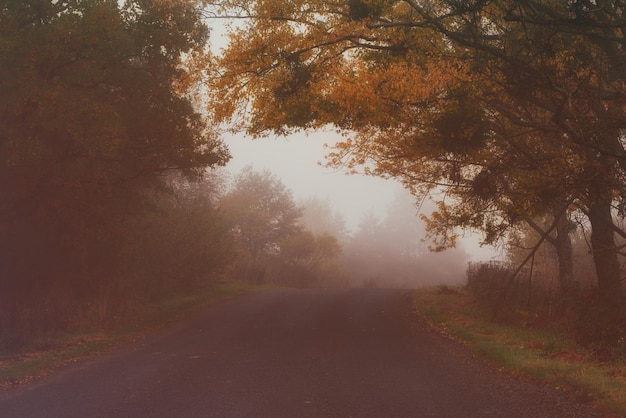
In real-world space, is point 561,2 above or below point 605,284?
above

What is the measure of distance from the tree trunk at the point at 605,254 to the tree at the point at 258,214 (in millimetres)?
28135

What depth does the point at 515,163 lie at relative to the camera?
47.8 feet

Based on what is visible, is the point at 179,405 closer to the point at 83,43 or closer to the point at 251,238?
the point at 83,43

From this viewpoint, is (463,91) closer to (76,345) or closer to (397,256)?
(76,345)

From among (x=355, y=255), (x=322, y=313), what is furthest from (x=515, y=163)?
(x=355, y=255)

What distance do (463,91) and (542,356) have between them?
5.33 metres

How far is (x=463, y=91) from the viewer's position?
13.5 m

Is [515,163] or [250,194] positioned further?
[250,194]

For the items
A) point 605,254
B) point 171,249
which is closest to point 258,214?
point 171,249

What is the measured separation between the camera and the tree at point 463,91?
11734 mm

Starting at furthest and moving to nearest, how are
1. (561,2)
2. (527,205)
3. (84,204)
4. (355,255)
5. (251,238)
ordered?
(355,255) → (251,238) → (84,204) → (527,205) → (561,2)

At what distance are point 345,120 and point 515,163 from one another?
380cm

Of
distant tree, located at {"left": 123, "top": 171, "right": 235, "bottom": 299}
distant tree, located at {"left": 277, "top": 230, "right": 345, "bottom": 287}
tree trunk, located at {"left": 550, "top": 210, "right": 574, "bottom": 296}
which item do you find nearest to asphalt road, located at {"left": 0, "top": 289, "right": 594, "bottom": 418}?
tree trunk, located at {"left": 550, "top": 210, "right": 574, "bottom": 296}

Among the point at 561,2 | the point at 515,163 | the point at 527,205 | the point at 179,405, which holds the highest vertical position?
the point at 561,2
